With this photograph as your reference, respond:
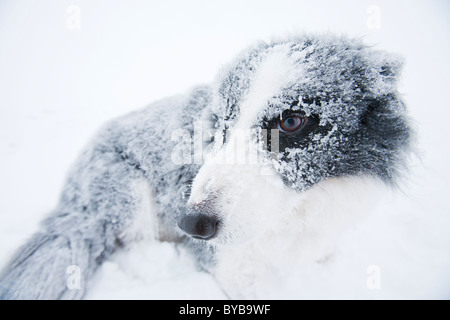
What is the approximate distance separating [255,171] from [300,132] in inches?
13.7

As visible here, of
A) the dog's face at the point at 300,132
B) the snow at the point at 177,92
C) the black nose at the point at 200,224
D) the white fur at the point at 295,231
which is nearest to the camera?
the black nose at the point at 200,224

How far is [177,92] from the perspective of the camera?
290 cm

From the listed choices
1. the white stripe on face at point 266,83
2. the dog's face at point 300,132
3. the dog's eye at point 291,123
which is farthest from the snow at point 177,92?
the dog's eye at point 291,123

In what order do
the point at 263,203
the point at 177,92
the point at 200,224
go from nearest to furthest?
the point at 200,224
the point at 263,203
the point at 177,92

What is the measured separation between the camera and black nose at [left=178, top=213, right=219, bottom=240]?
3.61ft

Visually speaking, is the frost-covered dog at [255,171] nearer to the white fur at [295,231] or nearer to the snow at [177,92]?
the white fur at [295,231]

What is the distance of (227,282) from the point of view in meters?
1.87

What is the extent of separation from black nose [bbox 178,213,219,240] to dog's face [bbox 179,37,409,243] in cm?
3

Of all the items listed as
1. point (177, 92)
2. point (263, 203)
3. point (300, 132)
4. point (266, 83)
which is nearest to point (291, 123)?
point (300, 132)

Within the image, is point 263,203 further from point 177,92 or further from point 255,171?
point 177,92

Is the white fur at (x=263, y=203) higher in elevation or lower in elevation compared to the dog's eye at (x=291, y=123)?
lower

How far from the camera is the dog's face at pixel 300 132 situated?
1.21 metres

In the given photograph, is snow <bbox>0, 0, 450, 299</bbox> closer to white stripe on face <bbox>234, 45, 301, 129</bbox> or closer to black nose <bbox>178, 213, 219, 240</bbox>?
white stripe on face <bbox>234, 45, 301, 129</bbox>

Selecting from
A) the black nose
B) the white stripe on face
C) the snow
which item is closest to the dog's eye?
the white stripe on face
